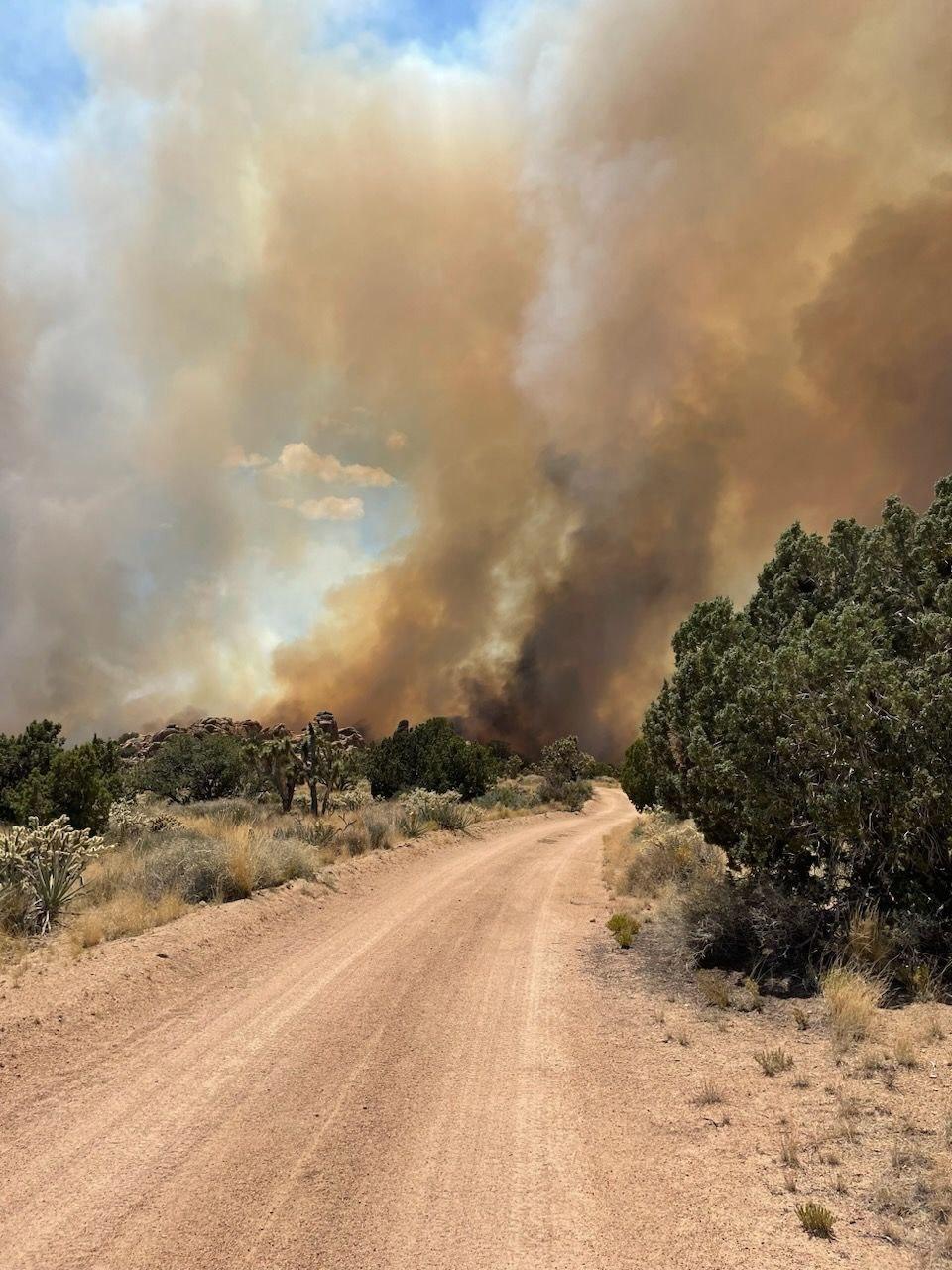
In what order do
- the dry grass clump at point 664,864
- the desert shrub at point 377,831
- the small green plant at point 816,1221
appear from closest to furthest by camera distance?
1. the small green plant at point 816,1221
2. the dry grass clump at point 664,864
3. the desert shrub at point 377,831

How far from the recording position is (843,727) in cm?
877

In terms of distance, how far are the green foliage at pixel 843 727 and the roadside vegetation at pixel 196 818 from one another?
31.2 feet

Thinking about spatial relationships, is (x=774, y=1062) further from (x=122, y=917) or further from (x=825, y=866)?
(x=122, y=917)

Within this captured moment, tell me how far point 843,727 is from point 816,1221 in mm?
5738

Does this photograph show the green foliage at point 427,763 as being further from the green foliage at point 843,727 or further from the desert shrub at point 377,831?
the green foliage at point 843,727

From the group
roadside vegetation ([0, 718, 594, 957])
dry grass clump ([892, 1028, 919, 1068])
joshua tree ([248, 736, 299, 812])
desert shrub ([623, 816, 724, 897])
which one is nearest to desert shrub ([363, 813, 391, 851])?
roadside vegetation ([0, 718, 594, 957])

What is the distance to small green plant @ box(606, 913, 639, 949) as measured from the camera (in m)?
11.5

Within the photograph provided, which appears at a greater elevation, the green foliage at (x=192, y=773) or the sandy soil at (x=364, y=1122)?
the green foliage at (x=192, y=773)

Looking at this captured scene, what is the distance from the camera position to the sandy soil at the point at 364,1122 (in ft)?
14.1

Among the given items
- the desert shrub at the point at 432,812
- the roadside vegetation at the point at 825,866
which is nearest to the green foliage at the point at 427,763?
the desert shrub at the point at 432,812

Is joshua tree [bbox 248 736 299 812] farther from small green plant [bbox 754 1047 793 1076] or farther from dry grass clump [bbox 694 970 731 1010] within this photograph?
small green plant [bbox 754 1047 793 1076]

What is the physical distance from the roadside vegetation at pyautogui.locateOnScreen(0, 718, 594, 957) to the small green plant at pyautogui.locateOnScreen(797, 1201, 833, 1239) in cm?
959

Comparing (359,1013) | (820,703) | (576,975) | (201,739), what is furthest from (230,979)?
(201,739)

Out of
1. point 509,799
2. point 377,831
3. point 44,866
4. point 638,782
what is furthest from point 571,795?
point 44,866
